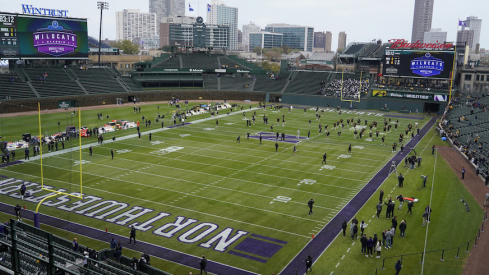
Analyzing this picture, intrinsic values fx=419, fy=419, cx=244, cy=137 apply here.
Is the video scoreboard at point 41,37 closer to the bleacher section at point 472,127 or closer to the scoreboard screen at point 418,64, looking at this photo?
the scoreboard screen at point 418,64

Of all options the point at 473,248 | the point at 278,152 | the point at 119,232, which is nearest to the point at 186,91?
the point at 278,152

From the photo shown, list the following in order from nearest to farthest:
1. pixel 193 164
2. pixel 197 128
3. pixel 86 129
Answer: pixel 193 164 → pixel 86 129 → pixel 197 128

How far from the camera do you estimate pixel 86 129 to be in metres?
47.8

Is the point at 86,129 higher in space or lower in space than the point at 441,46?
lower

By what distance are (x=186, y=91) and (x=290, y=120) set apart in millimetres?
28960

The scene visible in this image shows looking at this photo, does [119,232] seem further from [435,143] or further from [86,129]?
[435,143]

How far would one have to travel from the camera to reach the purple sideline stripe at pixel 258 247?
69.1 feet

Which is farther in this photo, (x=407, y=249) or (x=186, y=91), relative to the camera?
(x=186, y=91)

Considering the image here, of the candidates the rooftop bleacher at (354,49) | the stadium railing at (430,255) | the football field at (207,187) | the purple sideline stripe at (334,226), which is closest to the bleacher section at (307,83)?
the rooftop bleacher at (354,49)

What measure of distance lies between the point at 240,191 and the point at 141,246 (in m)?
10.2

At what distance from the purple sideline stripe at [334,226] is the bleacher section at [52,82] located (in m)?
52.7

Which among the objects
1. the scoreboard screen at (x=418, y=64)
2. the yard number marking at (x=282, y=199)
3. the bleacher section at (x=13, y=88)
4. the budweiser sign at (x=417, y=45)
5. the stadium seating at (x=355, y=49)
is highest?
the stadium seating at (x=355, y=49)

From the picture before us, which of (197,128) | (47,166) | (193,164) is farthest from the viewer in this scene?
(197,128)

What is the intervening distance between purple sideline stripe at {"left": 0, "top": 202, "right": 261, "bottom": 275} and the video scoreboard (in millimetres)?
48940
